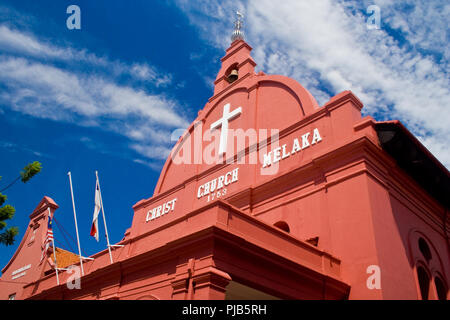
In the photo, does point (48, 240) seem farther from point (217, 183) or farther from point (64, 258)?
point (217, 183)

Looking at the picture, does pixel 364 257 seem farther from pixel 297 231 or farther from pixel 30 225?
pixel 30 225

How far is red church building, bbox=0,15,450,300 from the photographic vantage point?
813cm

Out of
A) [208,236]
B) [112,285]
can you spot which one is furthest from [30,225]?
[208,236]

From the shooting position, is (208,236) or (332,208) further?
(332,208)

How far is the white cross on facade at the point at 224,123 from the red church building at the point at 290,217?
0.06 meters

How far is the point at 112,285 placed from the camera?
1034cm

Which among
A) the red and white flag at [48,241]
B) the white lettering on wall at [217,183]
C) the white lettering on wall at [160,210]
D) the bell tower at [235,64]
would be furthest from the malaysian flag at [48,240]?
the bell tower at [235,64]

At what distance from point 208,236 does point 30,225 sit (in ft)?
56.0

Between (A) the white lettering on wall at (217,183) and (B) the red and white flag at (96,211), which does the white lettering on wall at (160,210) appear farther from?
(B) the red and white flag at (96,211)

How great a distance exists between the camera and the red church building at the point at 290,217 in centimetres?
813

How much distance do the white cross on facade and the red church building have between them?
0.06 m

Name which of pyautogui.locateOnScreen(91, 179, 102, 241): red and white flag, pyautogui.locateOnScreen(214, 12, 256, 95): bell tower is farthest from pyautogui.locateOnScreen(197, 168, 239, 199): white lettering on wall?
pyautogui.locateOnScreen(214, 12, 256, 95): bell tower

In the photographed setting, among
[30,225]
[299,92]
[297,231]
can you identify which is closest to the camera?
[297,231]

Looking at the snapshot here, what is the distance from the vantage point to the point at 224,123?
53.8ft
